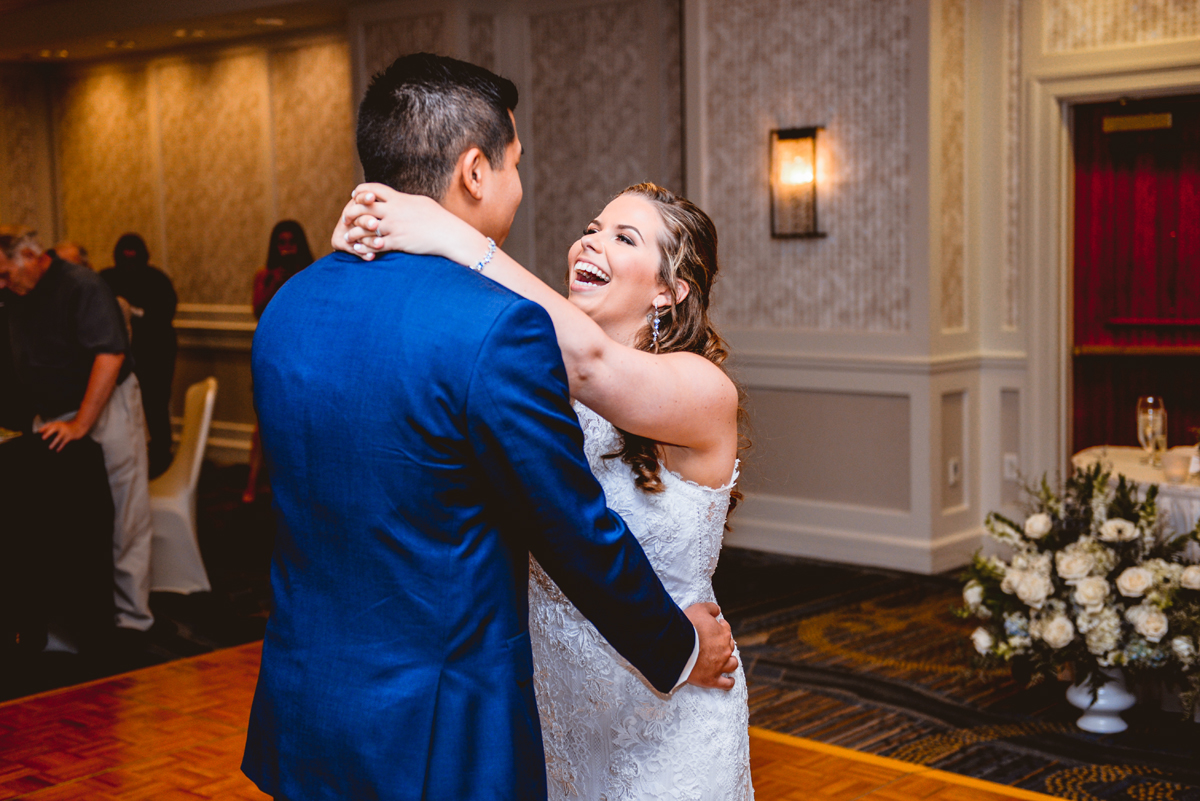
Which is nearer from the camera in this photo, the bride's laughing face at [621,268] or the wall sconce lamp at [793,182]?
the bride's laughing face at [621,268]

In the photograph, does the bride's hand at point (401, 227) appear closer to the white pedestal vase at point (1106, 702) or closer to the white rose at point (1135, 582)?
the white rose at point (1135, 582)

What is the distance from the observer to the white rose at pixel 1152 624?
3508 millimetres

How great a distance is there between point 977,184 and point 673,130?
69.2 inches

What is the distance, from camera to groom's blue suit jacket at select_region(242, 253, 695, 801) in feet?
4.06

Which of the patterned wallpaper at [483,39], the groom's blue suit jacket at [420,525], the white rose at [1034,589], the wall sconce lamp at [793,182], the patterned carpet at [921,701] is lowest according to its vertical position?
the patterned carpet at [921,701]

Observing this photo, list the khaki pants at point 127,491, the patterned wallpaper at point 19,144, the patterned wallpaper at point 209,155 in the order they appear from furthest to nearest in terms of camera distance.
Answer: the patterned wallpaper at point 19,144, the patterned wallpaper at point 209,155, the khaki pants at point 127,491

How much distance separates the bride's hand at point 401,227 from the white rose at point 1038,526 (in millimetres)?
2940

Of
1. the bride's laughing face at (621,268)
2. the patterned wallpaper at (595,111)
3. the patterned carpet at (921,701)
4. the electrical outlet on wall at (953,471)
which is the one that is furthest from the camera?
the patterned wallpaper at (595,111)

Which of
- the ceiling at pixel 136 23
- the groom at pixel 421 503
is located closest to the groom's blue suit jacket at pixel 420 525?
the groom at pixel 421 503

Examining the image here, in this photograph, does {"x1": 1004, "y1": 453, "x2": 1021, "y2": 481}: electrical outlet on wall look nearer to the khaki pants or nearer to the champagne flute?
the champagne flute

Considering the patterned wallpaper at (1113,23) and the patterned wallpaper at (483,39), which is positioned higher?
the patterned wallpaper at (483,39)

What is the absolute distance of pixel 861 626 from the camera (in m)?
4.89

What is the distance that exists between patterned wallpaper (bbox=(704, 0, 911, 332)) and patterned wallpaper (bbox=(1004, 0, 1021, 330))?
0.55m

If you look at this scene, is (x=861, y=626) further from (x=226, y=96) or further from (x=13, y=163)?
(x=13, y=163)
